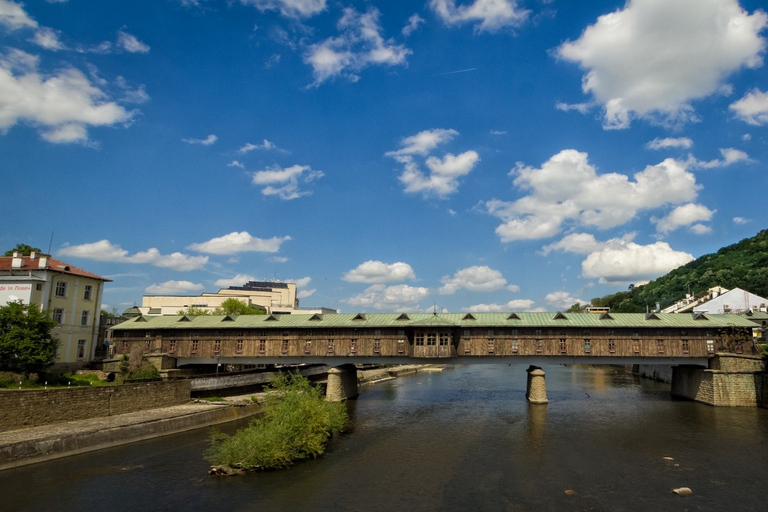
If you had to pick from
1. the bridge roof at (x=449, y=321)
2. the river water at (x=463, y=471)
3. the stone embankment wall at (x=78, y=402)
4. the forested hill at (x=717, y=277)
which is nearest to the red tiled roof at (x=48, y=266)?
the bridge roof at (x=449, y=321)

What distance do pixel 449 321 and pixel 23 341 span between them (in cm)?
3384

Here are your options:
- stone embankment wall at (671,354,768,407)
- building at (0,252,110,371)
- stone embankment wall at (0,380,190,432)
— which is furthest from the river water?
building at (0,252,110,371)

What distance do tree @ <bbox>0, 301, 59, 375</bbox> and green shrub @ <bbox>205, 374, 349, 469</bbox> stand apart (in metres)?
13.9

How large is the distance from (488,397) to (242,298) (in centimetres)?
7009

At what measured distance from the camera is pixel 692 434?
3447cm

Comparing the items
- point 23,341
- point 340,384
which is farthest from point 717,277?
point 23,341

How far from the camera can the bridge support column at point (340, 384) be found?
1938 inches

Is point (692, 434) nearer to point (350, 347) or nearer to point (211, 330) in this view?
point (350, 347)

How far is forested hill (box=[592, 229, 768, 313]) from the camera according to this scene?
10790 centimetres

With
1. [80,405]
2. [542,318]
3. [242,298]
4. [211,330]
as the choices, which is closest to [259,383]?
[211,330]

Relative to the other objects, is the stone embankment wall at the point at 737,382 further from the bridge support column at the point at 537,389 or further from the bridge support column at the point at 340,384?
A: the bridge support column at the point at 340,384

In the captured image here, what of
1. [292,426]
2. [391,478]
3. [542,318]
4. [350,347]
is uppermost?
[542,318]

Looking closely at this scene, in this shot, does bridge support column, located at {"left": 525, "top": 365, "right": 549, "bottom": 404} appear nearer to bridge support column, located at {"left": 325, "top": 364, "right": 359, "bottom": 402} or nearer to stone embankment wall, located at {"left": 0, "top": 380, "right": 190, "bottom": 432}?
bridge support column, located at {"left": 325, "top": 364, "right": 359, "bottom": 402}

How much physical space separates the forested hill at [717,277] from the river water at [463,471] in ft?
259
